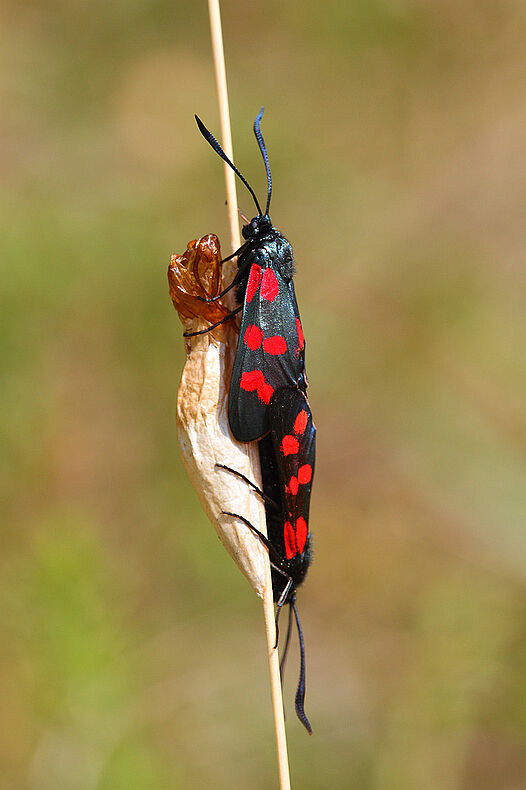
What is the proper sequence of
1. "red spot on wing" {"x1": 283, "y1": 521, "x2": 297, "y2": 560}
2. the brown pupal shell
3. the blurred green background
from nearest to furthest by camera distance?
1. the brown pupal shell
2. "red spot on wing" {"x1": 283, "y1": 521, "x2": 297, "y2": 560}
3. the blurred green background

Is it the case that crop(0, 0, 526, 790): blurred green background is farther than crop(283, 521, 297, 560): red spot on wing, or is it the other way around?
crop(0, 0, 526, 790): blurred green background

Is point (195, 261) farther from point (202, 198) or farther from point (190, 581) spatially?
point (202, 198)

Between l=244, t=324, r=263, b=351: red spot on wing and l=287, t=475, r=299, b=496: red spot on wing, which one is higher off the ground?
l=244, t=324, r=263, b=351: red spot on wing

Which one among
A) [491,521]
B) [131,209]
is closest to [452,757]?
[491,521]

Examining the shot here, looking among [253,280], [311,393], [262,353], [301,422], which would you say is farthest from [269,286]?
[311,393]

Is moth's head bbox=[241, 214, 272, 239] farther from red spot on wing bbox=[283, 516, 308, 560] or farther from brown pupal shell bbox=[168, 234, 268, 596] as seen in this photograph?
red spot on wing bbox=[283, 516, 308, 560]

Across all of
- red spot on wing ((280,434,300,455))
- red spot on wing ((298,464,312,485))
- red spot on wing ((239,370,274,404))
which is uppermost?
red spot on wing ((239,370,274,404))

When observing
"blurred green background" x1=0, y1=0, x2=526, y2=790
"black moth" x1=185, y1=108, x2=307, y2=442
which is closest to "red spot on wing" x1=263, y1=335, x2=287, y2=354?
"black moth" x1=185, y1=108, x2=307, y2=442

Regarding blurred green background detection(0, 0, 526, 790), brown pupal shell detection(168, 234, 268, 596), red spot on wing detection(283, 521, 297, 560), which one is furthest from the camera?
blurred green background detection(0, 0, 526, 790)
